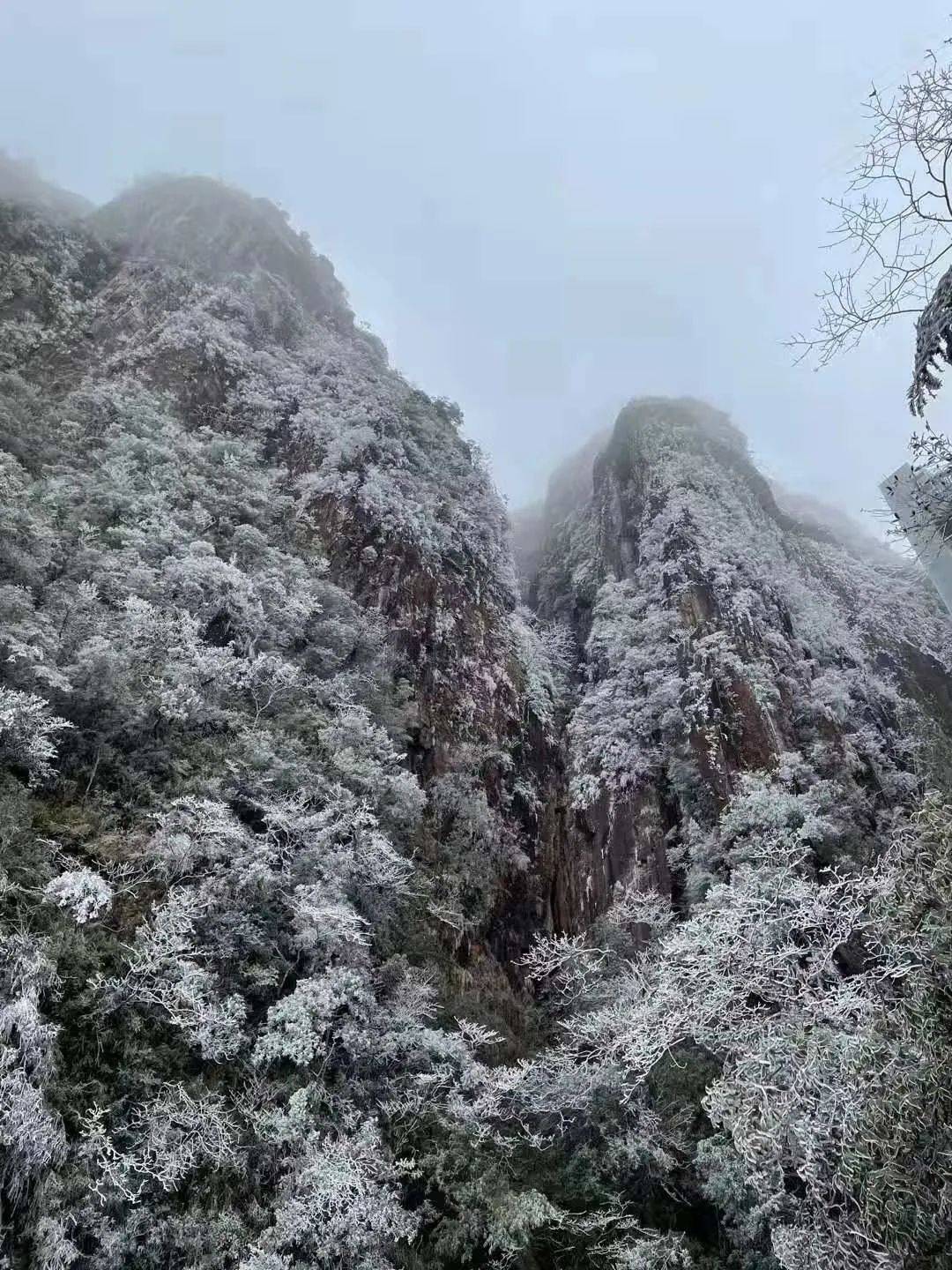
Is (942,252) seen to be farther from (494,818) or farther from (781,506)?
(781,506)

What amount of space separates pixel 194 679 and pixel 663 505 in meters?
24.8

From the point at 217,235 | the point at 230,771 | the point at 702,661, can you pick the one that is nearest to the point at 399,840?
the point at 230,771

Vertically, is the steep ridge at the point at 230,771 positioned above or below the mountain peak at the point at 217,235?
below

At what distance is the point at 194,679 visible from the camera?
1481 centimetres

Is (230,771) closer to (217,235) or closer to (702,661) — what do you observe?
(702,661)

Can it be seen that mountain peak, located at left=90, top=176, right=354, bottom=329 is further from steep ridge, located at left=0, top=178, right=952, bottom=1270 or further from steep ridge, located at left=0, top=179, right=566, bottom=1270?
steep ridge, located at left=0, top=179, right=566, bottom=1270

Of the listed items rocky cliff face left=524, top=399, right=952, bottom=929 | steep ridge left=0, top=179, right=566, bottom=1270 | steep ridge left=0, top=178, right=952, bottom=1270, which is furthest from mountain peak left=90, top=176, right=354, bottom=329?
rocky cliff face left=524, top=399, right=952, bottom=929

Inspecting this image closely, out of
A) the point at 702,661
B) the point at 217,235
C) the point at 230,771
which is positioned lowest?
the point at 230,771

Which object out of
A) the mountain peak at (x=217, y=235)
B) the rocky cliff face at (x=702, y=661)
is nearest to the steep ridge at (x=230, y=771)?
the mountain peak at (x=217, y=235)

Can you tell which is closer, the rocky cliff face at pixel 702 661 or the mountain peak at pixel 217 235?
the rocky cliff face at pixel 702 661

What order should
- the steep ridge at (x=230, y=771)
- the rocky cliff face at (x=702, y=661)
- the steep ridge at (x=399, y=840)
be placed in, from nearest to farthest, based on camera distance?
the steep ridge at (x=399, y=840), the steep ridge at (x=230, y=771), the rocky cliff face at (x=702, y=661)

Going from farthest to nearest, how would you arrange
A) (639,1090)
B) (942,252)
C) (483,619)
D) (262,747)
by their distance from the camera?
(483,619) → (262,747) → (639,1090) → (942,252)

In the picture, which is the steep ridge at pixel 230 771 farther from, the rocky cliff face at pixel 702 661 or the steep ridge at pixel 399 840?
the rocky cliff face at pixel 702 661

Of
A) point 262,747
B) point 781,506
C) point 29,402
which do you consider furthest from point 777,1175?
point 781,506
